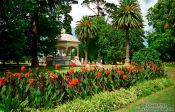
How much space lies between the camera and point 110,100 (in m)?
13.8

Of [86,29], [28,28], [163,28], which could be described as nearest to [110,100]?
[28,28]

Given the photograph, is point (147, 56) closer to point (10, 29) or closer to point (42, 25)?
point (10, 29)

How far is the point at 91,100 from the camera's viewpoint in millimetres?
13156

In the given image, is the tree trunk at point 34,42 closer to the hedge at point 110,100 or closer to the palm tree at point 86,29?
the palm tree at point 86,29

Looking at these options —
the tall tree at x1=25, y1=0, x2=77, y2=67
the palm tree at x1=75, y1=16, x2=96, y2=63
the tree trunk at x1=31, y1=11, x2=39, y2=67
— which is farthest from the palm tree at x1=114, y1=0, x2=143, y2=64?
the tree trunk at x1=31, y1=11, x2=39, y2=67

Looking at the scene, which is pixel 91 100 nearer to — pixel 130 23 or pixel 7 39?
pixel 7 39

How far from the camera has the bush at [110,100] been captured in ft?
39.2

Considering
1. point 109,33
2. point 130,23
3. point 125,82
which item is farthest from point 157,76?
point 109,33

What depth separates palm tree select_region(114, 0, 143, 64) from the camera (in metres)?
62.3

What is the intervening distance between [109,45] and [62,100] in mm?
61008

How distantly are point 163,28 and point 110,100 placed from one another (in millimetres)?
46914

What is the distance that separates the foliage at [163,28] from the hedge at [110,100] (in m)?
36.3

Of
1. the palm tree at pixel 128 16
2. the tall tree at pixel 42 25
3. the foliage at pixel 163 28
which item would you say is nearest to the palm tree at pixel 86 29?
the palm tree at pixel 128 16

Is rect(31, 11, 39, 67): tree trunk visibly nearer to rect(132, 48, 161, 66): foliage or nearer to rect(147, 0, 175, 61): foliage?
rect(147, 0, 175, 61): foliage
